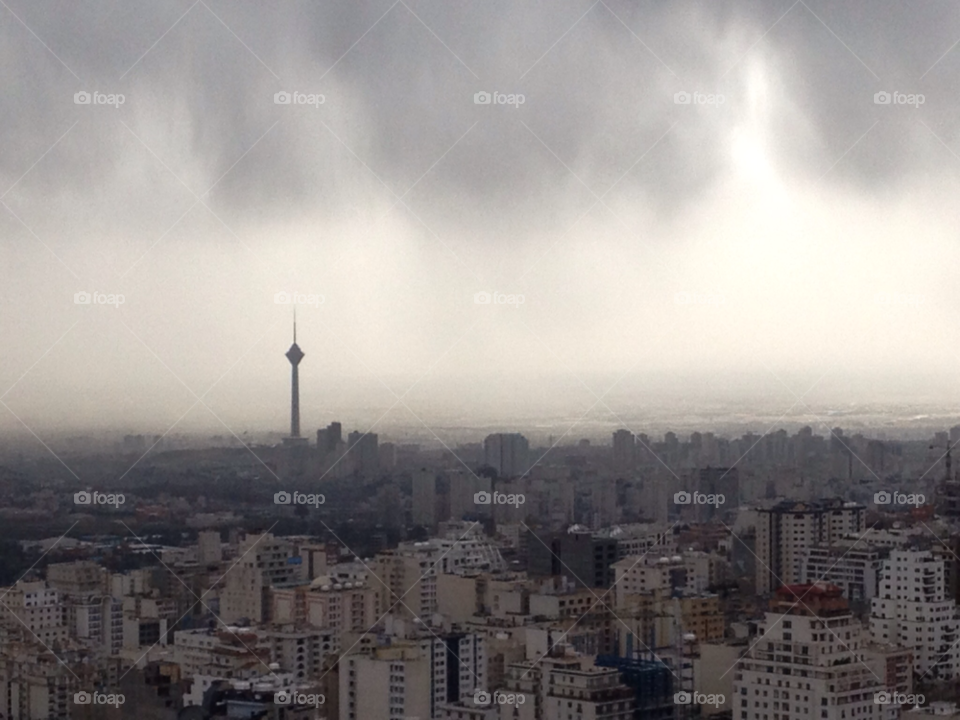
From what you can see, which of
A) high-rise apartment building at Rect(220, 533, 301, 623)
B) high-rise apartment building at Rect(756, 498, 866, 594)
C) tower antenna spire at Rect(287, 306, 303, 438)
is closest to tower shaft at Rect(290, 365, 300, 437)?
tower antenna spire at Rect(287, 306, 303, 438)

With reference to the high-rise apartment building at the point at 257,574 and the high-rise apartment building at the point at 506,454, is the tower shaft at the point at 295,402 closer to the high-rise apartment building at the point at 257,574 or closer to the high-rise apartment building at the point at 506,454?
the high-rise apartment building at the point at 257,574

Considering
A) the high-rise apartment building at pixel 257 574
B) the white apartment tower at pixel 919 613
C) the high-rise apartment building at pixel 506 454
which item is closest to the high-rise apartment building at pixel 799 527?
the white apartment tower at pixel 919 613

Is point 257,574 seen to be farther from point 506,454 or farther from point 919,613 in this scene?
point 919,613

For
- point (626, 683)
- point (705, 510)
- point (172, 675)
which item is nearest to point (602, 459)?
point (705, 510)

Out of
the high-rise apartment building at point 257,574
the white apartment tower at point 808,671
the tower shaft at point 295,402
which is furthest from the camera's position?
the tower shaft at point 295,402

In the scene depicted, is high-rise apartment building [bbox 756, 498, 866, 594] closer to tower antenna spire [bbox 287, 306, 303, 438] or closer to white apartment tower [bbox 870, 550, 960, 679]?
white apartment tower [bbox 870, 550, 960, 679]

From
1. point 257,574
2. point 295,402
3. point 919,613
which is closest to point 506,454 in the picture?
point 295,402
